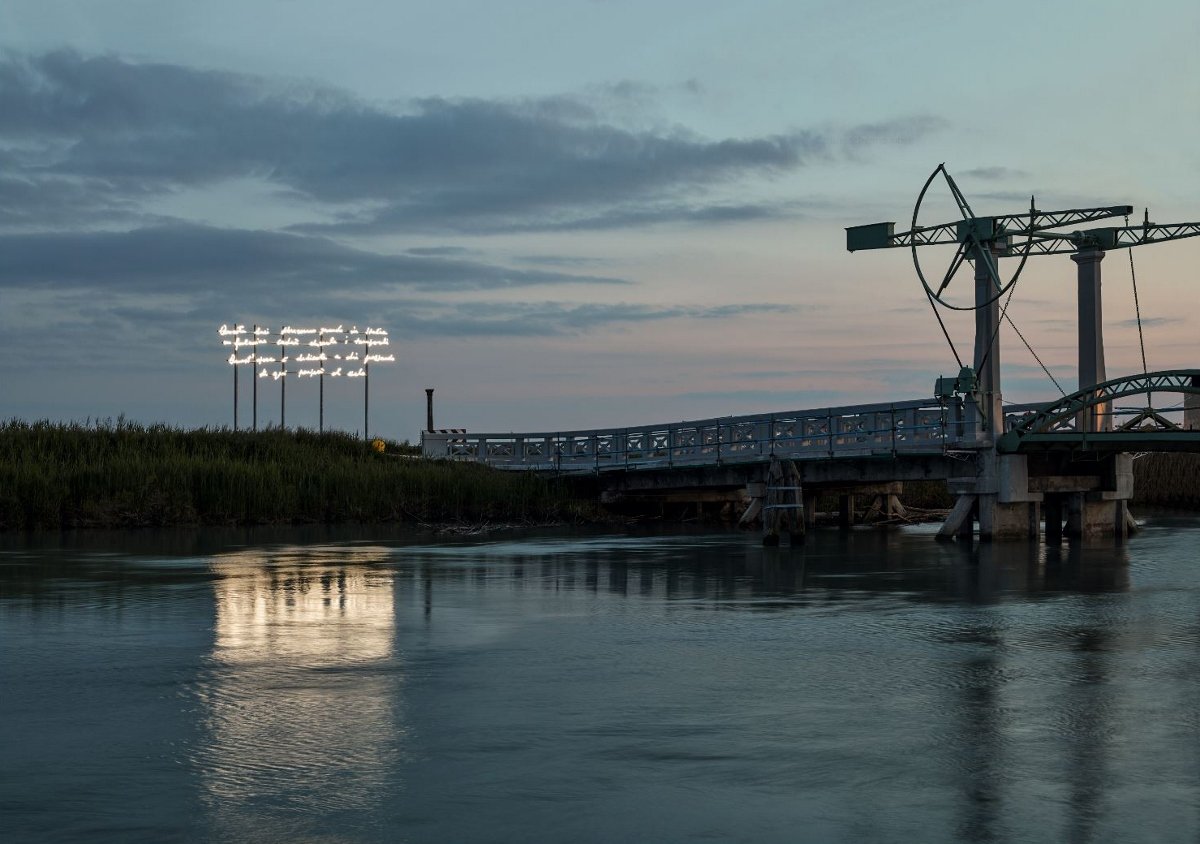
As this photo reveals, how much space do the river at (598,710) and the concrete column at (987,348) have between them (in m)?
11.8

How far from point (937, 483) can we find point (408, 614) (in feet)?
147

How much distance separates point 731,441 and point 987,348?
36.8 feet

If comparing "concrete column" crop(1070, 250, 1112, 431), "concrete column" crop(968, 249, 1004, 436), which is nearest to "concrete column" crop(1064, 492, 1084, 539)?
"concrete column" crop(1070, 250, 1112, 431)

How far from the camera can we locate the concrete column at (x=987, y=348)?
39469mm

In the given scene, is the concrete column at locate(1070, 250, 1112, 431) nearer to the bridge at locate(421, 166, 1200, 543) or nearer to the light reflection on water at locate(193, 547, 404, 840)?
the bridge at locate(421, 166, 1200, 543)

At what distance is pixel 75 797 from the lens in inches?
417

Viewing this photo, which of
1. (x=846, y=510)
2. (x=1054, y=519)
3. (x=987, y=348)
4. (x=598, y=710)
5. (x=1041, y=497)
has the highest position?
(x=987, y=348)

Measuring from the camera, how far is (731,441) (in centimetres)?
4941

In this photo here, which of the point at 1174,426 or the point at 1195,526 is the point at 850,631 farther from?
the point at 1195,526

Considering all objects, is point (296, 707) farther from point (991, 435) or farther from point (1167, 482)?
point (1167, 482)

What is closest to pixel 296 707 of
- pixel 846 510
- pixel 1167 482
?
pixel 846 510

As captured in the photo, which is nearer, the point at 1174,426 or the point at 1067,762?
the point at 1067,762

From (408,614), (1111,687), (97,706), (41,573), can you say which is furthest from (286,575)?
(1111,687)

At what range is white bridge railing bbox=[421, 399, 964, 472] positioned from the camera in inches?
1646
